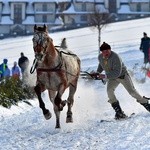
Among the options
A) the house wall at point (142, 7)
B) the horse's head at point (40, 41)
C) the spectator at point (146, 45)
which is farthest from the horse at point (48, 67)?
the house wall at point (142, 7)

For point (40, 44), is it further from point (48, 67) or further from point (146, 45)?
point (146, 45)

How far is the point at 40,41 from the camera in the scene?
906 centimetres

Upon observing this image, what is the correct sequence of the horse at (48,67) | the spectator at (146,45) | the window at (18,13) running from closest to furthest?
1. the horse at (48,67)
2. the spectator at (146,45)
3. the window at (18,13)

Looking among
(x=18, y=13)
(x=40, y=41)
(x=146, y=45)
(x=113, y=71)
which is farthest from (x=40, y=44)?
(x=18, y=13)

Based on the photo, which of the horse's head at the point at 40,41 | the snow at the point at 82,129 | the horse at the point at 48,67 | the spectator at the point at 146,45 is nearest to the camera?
the snow at the point at 82,129

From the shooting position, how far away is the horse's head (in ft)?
29.4

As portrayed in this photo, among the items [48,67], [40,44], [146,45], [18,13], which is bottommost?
[146,45]

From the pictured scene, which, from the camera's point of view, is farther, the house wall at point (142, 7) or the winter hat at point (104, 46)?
the house wall at point (142, 7)

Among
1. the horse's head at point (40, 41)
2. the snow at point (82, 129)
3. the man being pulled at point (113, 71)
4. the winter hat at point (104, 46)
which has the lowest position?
the snow at point (82, 129)

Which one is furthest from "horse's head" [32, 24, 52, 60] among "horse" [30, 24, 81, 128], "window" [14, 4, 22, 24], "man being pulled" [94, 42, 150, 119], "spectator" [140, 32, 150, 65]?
"window" [14, 4, 22, 24]

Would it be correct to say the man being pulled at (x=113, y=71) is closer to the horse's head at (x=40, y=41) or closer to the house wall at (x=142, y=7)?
the horse's head at (x=40, y=41)

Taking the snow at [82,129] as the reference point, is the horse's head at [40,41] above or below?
above

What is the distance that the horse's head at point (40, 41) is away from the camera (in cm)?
896

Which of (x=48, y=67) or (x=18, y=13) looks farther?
(x=18, y=13)
